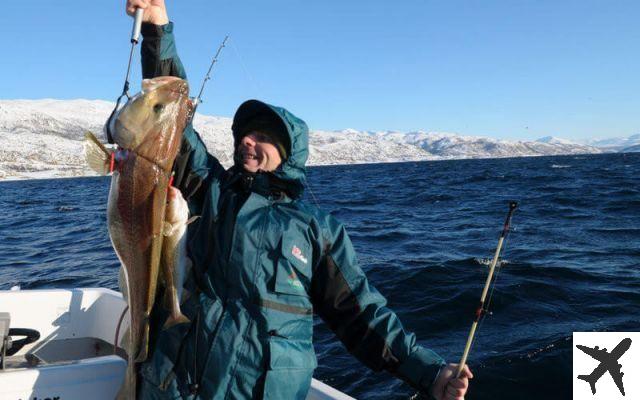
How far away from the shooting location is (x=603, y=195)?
27141 millimetres

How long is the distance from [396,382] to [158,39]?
5694 millimetres

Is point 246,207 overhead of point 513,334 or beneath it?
overhead

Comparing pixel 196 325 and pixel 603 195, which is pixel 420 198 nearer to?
pixel 603 195

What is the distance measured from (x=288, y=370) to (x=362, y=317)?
0.67 meters

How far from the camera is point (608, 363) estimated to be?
6234mm

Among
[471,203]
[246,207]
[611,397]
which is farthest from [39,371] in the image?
[471,203]

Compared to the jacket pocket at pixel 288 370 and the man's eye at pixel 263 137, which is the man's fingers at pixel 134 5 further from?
the jacket pocket at pixel 288 370

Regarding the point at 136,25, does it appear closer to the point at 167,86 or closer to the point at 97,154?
the point at 167,86

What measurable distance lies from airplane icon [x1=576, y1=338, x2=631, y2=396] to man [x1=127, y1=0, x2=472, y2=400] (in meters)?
3.99

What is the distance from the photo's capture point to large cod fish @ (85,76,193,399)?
2.87 meters

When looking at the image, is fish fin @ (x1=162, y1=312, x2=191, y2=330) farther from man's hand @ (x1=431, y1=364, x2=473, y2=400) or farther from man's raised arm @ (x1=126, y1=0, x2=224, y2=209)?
man's hand @ (x1=431, y1=364, x2=473, y2=400)

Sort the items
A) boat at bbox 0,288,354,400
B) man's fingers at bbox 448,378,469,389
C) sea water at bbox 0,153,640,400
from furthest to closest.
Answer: sea water at bbox 0,153,640,400 < boat at bbox 0,288,354,400 < man's fingers at bbox 448,378,469,389

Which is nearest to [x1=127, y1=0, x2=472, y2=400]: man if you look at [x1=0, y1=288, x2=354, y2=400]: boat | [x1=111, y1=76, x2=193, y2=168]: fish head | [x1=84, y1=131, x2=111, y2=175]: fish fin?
[x1=111, y1=76, x2=193, y2=168]: fish head

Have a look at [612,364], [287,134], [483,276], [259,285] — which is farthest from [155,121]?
[483,276]
